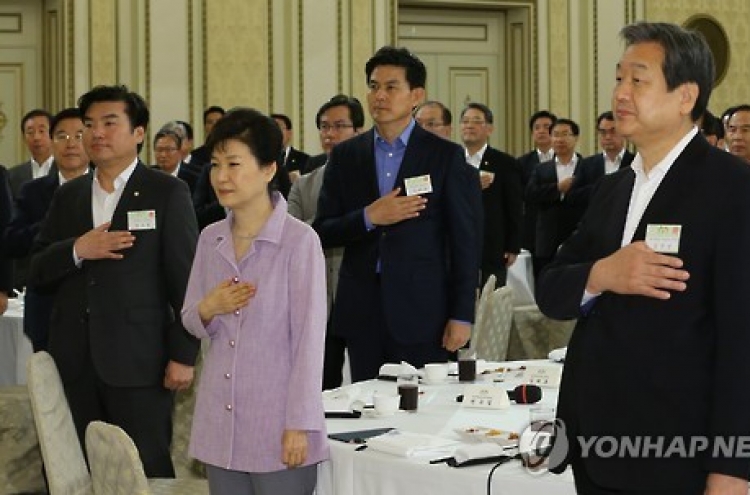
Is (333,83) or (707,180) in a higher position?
(333,83)

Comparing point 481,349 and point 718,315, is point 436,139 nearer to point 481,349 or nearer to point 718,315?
point 481,349

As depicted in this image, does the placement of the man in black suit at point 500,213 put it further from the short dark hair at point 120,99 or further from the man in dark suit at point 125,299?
the man in dark suit at point 125,299

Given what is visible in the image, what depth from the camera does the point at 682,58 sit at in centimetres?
232

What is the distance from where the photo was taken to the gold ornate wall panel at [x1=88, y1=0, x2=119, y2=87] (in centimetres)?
976

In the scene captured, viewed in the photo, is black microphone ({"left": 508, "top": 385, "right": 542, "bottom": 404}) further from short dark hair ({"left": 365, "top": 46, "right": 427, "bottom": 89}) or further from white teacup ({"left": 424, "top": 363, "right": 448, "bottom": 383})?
short dark hair ({"left": 365, "top": 46, "right": 427, "bottom": 89})

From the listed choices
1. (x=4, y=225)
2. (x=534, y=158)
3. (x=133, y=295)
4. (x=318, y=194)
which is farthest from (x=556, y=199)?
(x=133, y=295)

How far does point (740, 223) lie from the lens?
2.20 metres

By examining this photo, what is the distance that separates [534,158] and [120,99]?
20.2 ft

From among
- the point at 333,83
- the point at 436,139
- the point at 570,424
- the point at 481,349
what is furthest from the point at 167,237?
the point at 333,83

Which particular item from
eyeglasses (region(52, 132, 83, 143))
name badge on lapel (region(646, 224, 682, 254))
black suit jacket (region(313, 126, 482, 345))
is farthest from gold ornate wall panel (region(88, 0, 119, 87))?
name badge on lapel (region(646, 224, 682, 254))

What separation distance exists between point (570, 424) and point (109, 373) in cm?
206

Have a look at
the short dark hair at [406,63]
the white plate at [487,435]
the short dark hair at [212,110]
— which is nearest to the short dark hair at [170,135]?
the short dark hair at [212,110]

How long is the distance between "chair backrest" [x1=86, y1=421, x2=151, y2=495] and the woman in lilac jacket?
0.92 feet

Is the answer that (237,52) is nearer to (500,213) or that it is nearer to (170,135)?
(170,135)
